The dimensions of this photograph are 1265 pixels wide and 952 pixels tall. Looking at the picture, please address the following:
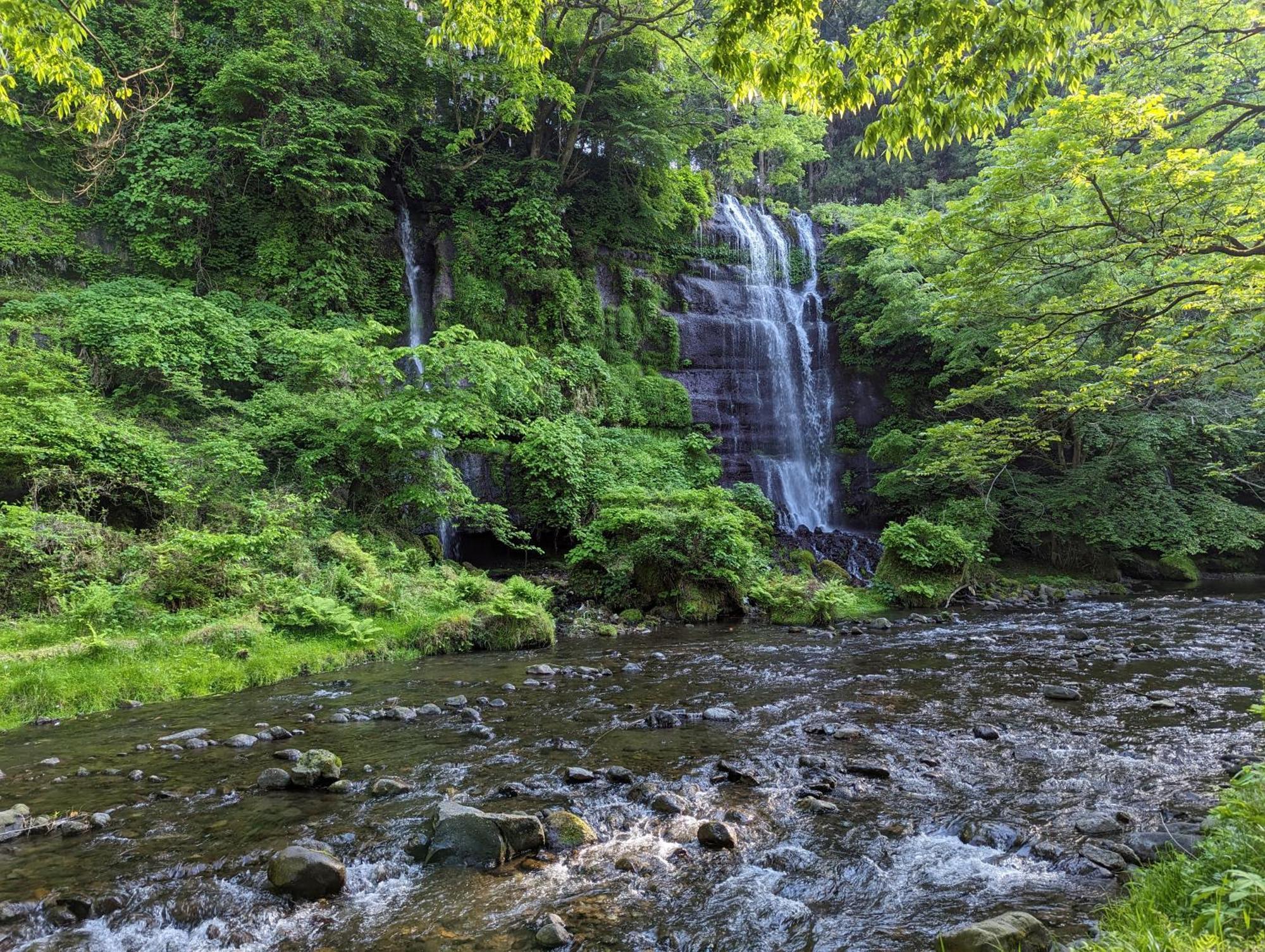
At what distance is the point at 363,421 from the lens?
44.4ft

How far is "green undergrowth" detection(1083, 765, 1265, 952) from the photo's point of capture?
2225mm

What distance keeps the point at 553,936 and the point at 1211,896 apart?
2938mm

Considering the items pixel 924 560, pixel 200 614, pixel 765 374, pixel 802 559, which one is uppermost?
→ pixel 765 374

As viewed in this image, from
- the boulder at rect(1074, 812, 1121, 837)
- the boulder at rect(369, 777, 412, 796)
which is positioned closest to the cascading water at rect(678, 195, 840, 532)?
the boulder at rect(1074, 812, 1121, 837)

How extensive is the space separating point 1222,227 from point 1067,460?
18.4 meters

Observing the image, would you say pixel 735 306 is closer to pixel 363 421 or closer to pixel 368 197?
pixel 368 197

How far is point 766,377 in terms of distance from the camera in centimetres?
2653

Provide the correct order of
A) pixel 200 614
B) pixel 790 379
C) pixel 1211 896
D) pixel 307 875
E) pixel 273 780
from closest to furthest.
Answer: pixel 1211 896 < pixel 307 875 < pixel 273 780 < pixel 200 614 < pixel 790 379

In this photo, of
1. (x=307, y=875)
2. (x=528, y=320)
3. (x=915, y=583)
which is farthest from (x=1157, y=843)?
(x=528, y=320)

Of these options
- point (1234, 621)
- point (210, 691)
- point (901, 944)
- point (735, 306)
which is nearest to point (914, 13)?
point (901, 944)

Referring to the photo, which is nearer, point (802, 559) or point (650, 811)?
point (650, 811)

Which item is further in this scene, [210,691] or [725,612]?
[725,612]

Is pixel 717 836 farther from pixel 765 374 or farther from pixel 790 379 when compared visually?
pixel 790 379

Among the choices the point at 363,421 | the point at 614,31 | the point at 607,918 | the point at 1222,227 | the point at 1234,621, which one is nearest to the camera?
the point at 607,918
